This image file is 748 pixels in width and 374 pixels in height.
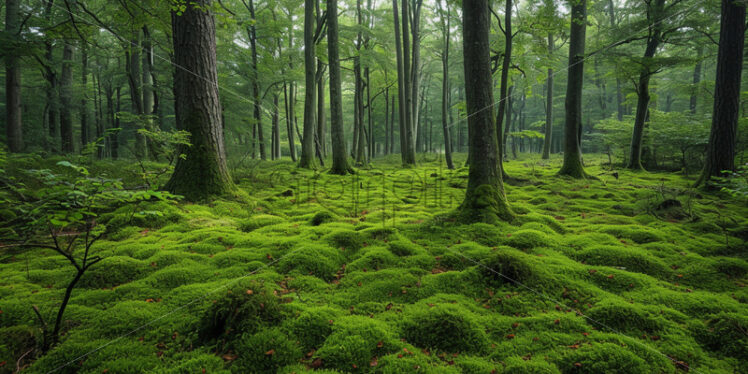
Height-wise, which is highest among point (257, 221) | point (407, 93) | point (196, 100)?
point (407, 93)

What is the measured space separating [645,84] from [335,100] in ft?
40.0

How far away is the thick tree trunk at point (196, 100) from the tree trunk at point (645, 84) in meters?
12.9

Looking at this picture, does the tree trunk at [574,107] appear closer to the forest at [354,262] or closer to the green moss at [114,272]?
the forest at [354,262]

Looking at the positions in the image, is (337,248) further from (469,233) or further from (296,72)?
(296,72)

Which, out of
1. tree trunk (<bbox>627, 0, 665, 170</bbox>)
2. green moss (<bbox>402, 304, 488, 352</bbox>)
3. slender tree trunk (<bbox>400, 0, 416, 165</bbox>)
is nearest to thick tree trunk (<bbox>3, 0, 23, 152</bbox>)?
green moss (<bbox>402, 304, 488, 352</bbox>)

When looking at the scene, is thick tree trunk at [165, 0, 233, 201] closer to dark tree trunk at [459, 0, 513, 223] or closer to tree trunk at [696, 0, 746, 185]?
dark tree trunk at [459, 0, 513, 223]

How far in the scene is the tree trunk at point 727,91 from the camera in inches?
262

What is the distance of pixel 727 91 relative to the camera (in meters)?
6.89

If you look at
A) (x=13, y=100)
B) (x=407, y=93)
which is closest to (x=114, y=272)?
(x=13, y=100)

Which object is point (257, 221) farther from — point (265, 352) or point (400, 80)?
point (400, 80)

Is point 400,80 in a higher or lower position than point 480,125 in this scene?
higher

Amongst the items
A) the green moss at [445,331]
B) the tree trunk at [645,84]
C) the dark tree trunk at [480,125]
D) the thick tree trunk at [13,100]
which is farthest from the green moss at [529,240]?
the thick tree trunk at [13,100]

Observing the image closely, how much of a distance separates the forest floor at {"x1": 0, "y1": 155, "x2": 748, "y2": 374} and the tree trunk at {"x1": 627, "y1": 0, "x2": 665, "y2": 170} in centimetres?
789

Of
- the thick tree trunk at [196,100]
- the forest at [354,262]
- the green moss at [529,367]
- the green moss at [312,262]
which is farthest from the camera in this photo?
the thick tree trunk at [196,100]
